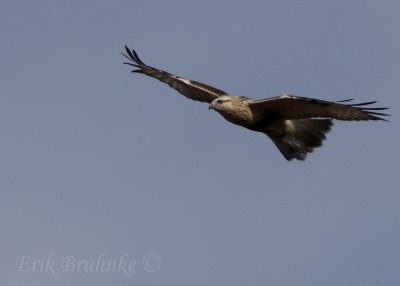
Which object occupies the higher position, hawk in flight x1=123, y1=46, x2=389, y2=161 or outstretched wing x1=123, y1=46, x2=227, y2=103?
outstretched wing x1=123, y1=46, x2=227, y2=103

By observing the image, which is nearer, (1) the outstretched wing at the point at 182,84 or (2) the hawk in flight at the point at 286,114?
(2) the hawk in flight at the point at 286,114

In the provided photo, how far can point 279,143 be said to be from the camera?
1764 cm

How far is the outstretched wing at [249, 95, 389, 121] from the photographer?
15711mm

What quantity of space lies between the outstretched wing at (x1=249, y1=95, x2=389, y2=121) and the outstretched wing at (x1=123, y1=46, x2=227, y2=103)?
4.87ft

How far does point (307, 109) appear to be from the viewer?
16.3 metres

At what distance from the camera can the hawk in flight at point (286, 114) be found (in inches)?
626

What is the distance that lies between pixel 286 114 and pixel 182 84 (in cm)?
243

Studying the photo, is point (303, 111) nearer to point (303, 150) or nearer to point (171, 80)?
point (303, 150)

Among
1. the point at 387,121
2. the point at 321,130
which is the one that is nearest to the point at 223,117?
the point at 321,130

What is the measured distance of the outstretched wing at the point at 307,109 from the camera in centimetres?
1571

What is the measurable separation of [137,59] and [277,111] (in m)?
3.33

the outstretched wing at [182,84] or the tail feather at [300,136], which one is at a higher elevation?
the outstretched wing at [182,84]

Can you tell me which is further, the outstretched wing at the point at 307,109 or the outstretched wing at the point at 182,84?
the outstretched wing at the point at 182,84

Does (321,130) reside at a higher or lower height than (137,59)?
lower
